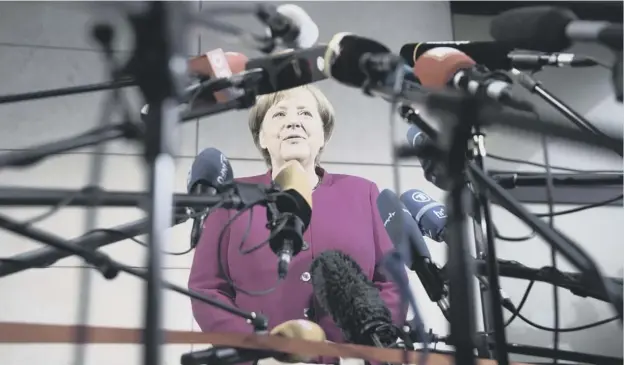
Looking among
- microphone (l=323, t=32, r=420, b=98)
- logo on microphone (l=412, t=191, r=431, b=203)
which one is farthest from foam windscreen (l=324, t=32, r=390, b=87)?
logo on microphone (l=412, t=191, r=431, b=203)

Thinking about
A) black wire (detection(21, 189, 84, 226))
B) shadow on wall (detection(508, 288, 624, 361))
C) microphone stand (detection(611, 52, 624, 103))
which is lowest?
black wire (detection(21, 189, 84, 226))

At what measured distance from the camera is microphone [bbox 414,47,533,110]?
0.73 metres

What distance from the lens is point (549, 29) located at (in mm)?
686

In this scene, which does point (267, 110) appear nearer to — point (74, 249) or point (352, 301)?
point (352, 301)

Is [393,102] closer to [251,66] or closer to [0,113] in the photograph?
[251,66]

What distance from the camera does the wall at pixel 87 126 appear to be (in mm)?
1639

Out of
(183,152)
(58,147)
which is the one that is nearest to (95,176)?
(58,147)

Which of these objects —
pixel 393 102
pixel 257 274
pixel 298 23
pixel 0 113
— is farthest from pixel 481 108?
pixel 0 113

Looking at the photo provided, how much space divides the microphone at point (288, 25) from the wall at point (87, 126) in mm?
729

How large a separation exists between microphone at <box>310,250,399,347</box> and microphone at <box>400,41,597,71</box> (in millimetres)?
323

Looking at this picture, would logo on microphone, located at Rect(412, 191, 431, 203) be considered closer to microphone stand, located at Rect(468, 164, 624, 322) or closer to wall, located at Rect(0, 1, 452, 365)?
wall, located at Rect(0, 1, 452, 365)

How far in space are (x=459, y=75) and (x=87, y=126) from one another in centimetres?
111

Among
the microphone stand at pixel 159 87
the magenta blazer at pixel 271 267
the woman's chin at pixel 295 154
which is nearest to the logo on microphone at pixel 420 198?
the magenta blazer at pixel 271 267

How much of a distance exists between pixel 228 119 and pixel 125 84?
128cm
